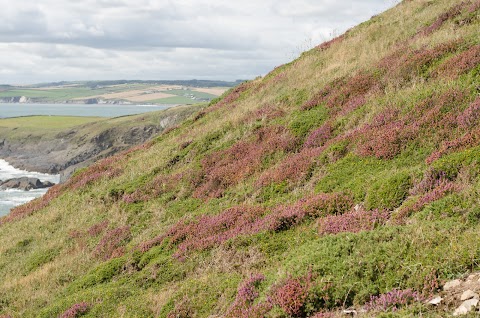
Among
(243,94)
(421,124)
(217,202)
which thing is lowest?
(217,202)

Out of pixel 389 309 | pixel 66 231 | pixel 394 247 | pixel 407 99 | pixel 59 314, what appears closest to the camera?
pixel 389 309

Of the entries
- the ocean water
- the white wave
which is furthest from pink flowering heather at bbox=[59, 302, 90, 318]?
the white wave

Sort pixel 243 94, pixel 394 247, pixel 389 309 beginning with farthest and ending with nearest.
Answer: pixel 243 94, pixel 394 247, pixel 389 309

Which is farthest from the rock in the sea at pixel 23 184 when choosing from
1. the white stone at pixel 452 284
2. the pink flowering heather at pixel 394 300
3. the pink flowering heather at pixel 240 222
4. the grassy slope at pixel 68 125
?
the white stone at pixel 452 284

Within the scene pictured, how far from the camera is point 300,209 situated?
1334 centimetres

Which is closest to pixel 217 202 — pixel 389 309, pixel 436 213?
pixel 436 213

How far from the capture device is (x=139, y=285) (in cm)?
1345

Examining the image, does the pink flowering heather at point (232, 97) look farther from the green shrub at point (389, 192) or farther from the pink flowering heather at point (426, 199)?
the pink flowering heather at point (426, 199)

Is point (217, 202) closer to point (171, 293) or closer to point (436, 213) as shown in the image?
point (171, 293)

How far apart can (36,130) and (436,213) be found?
14682 centimetres

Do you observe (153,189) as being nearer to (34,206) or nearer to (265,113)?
(265,113)

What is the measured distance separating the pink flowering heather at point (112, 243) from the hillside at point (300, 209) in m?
0.10

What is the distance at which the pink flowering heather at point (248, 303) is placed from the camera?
8734 millimetres

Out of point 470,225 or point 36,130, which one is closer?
point 470,225
